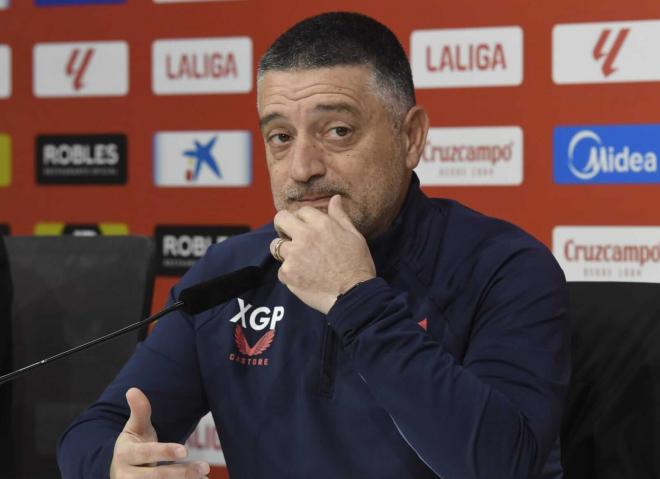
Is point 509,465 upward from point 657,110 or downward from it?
downward

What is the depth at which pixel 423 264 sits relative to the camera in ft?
4.50

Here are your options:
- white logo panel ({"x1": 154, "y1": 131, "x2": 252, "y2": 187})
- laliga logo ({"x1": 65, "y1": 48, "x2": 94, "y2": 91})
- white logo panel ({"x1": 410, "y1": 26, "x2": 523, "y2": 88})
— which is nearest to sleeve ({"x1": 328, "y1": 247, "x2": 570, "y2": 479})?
white logo panel ({"x1": 410, "y1": 26, "x2": 523, "y2": 88})

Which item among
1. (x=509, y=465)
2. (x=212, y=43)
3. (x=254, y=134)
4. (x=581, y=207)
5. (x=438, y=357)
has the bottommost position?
(x=509, y=465)

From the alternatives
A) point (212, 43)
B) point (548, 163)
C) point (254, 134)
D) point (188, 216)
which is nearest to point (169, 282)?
point (188, 216)

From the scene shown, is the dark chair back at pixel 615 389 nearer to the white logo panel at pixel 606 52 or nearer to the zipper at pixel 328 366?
the zipper at pixel 328 366

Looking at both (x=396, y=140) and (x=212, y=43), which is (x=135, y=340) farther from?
(x=212, y=43)

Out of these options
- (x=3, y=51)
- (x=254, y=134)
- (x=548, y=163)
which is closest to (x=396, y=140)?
(x=548, y=163)

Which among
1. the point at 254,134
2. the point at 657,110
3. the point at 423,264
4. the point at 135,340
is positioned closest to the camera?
the point at 423,264

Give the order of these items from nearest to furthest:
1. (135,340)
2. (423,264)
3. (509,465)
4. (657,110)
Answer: (509,465)
(423,264)
(135,340)
(657,110)

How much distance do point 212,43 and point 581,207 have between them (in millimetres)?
1216

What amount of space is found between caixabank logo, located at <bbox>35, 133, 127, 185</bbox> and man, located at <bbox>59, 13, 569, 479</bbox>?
5.83 feet

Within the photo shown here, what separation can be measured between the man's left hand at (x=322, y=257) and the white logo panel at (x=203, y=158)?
1822 mm

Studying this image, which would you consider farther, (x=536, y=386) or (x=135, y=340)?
(x=135, y=340)

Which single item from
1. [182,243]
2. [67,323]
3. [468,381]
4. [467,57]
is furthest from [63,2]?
[468,381]
